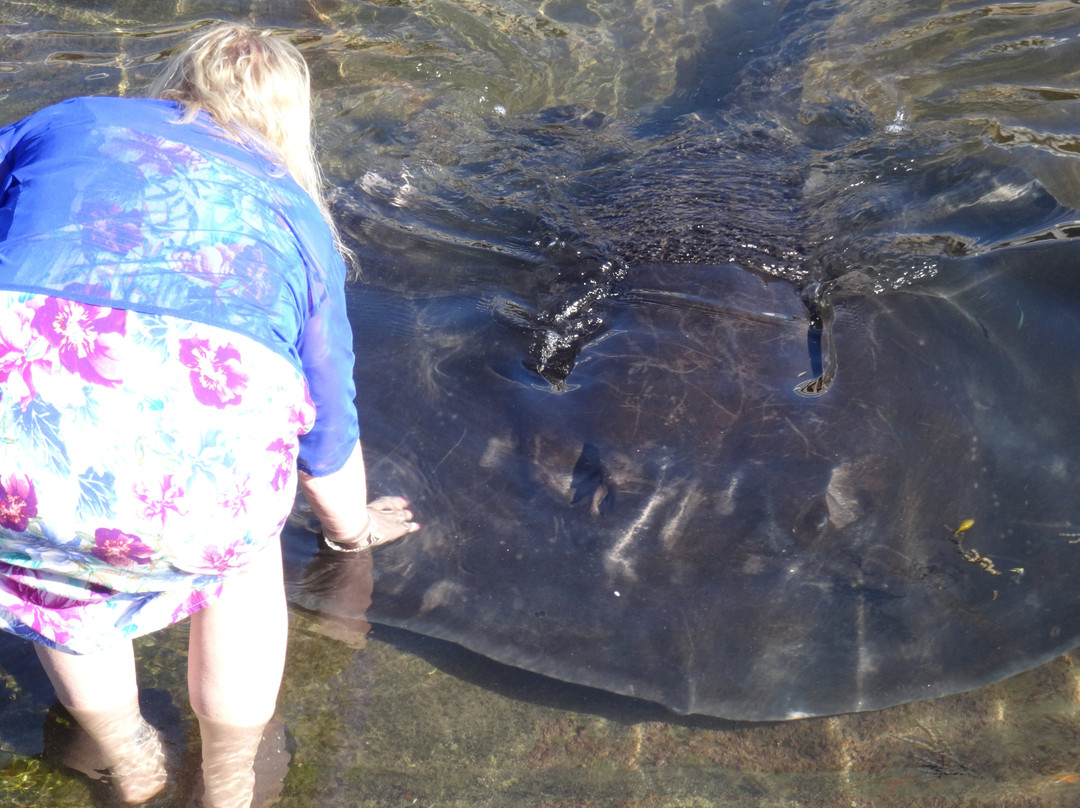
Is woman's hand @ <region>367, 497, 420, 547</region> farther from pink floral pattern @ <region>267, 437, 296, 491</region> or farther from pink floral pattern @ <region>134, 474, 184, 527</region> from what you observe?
pink floral pattern @ <region>134, 474, 184, 527</region>

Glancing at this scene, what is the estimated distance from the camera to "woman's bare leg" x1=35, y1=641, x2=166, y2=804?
7.63 ft

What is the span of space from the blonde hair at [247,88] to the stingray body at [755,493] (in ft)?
4.28

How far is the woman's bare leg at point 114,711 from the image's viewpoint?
2.33 meters

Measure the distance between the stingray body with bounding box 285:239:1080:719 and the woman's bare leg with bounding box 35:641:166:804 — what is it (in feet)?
2.67

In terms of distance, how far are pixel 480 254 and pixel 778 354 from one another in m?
1.80

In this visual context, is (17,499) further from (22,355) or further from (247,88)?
(247,88)

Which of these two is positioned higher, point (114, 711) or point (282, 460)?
point (282, 460)

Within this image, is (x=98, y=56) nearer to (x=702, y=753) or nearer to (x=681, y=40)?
(x=681, y=40)

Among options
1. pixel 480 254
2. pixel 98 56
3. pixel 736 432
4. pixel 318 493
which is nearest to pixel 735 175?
pixel 480 254

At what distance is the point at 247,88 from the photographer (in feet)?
7.59

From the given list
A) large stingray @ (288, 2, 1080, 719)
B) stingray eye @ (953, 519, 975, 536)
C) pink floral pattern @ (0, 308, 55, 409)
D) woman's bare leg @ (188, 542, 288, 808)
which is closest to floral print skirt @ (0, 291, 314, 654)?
pink floral pattern @ (0, 308, 55, 409)

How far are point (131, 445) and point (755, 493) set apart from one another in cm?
203

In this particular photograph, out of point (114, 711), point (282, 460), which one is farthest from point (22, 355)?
point (114, 711)

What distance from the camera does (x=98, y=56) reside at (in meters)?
6.67
